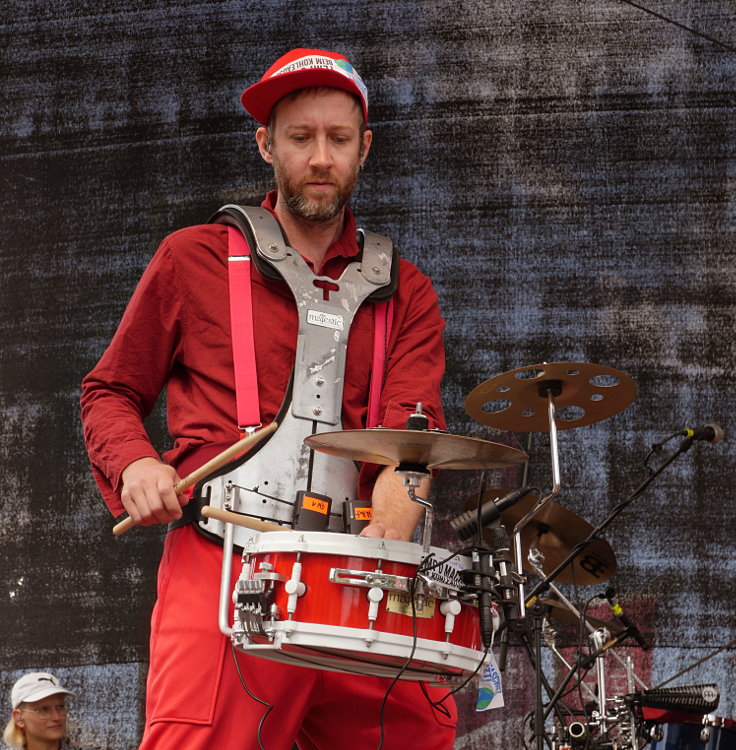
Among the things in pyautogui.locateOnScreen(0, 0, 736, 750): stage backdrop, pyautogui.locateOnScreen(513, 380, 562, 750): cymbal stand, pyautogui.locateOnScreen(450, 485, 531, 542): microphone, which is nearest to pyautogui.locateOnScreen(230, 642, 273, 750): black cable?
pyautogui.locateOnScreen(450, 485, 531, 542): microphone

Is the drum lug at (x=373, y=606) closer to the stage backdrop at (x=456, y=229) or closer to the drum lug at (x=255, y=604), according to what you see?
the drum lug at (x=255, y=604)

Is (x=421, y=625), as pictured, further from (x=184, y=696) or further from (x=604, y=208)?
(x=604, y=208)

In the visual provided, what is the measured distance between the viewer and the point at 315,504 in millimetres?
Answer: 1924

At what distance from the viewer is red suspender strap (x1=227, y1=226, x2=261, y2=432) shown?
200cm

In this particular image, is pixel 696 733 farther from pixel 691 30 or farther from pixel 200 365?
pixel 691 30

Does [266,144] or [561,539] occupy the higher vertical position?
[266,144]

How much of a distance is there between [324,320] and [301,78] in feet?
1.72

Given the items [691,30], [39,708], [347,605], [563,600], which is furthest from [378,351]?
[691,30]

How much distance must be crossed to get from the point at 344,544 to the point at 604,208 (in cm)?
262

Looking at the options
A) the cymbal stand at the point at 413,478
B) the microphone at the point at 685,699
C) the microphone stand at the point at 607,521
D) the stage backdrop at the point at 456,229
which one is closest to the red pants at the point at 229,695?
the cymbal stand at the point at 413,478

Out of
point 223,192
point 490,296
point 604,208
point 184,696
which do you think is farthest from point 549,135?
point 184,696

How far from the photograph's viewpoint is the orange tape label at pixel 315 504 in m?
1.92

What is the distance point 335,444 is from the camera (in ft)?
5.89

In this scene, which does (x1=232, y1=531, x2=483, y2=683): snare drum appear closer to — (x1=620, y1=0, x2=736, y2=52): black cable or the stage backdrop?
the stage backdrop
